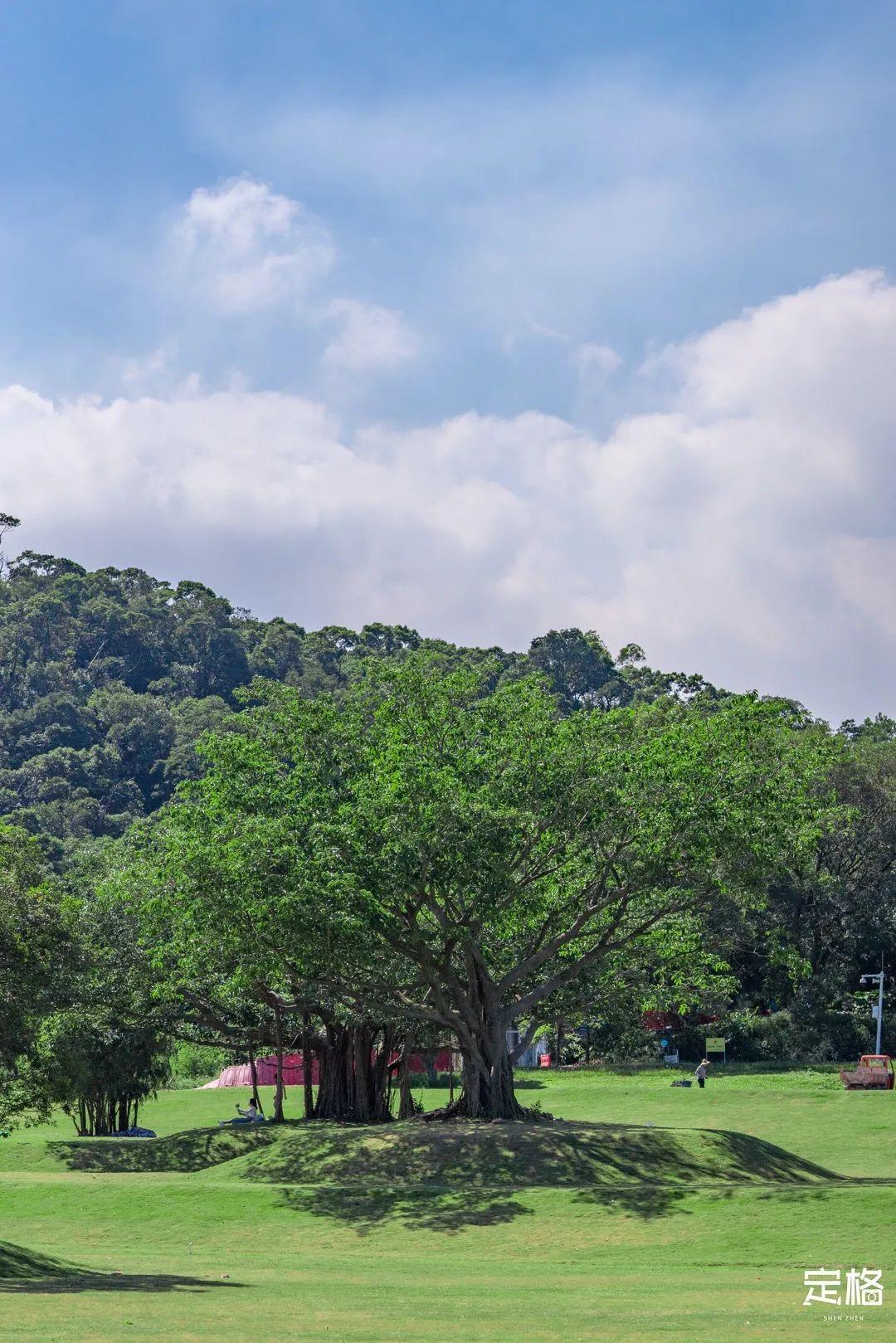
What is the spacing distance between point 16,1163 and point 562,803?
1829 cm

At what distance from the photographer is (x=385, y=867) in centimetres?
3334

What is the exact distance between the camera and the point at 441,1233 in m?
27.6

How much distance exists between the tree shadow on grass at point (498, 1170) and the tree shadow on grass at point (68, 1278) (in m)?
7.03

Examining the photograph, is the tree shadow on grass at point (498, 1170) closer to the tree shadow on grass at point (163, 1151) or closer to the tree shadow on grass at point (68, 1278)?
the tree shadow on grass at point (163, 1151)

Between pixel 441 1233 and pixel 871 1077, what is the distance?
3128 centimetres

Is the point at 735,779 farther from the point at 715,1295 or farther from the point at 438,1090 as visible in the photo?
the point at 438,1090

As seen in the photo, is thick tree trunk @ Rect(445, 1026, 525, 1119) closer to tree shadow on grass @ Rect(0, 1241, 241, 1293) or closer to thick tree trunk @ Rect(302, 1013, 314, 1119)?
thick tree trunk @ Rect(302, 1013, 314, 1119)

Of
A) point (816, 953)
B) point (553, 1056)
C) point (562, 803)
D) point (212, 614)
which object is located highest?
point (212, 614)

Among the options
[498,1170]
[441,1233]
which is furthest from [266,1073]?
[441,1233]

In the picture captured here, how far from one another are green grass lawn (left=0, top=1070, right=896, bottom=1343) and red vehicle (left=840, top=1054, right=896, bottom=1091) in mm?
11213

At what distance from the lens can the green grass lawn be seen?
56.9 ft

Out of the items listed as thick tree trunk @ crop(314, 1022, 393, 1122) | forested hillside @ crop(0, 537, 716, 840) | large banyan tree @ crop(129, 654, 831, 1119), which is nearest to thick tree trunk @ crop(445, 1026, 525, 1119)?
large banyan tree @ crop(129, 654, 831, 1119)

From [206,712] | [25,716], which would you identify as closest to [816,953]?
[206,712]

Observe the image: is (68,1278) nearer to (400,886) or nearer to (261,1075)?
(400,886)
